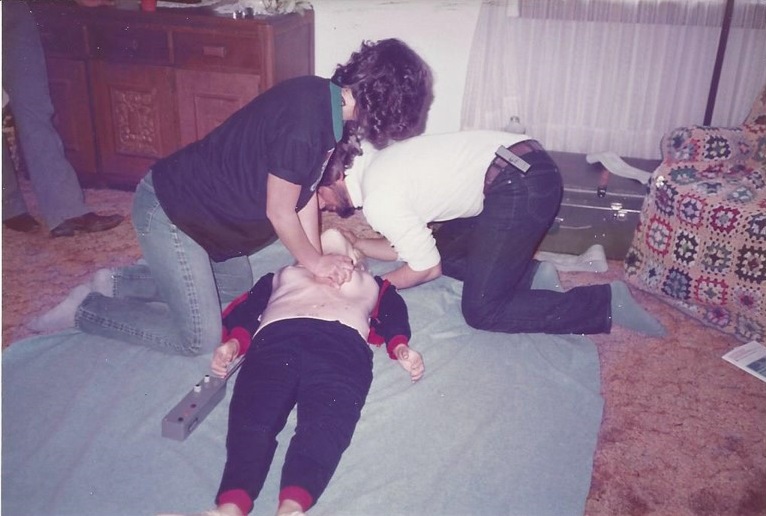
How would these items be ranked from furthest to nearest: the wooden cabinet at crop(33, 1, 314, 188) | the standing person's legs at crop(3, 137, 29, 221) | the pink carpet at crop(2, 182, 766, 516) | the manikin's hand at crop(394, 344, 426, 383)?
the wooden cabinet at crop(33, 1, 314, 188)
the standing person's legs at crop(3, 137, 29, 221)
the manikin's hand at crop(394, 344, 426, 383)
the pink carpet at crop(2, 182, 766, 516)

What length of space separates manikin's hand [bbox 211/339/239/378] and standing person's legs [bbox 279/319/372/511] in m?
0.22

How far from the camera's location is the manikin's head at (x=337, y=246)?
2.03 meters

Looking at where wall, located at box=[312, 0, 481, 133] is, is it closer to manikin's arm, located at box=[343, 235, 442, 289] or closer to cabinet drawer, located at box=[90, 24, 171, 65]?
cabinet drawer, located at box=[90, 24, 171, 65]

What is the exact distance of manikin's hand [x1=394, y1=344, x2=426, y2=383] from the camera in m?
1.88

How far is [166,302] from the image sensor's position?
6.23ft

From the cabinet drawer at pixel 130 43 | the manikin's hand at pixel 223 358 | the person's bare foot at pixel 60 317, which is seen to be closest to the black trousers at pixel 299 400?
the manikin's hand at pixel 223 358

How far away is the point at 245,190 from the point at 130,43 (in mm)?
1786

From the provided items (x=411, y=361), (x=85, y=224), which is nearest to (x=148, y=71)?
(x=85, y=224)

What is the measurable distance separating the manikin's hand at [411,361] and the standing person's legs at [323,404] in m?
0.14

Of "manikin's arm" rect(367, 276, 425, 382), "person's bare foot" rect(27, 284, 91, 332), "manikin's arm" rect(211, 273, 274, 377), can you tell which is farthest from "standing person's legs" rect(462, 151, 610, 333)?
"person's bare foot" rect(27, 284, 91, 332)

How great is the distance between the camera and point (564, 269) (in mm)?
2732

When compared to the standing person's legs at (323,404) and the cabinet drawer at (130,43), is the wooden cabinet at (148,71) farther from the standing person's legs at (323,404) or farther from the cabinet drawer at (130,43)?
the standing person's legs at (323,404)

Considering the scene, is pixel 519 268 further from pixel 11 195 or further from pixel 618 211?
pixel 11 195

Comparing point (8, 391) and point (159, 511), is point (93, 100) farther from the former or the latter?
point (159, 511)
